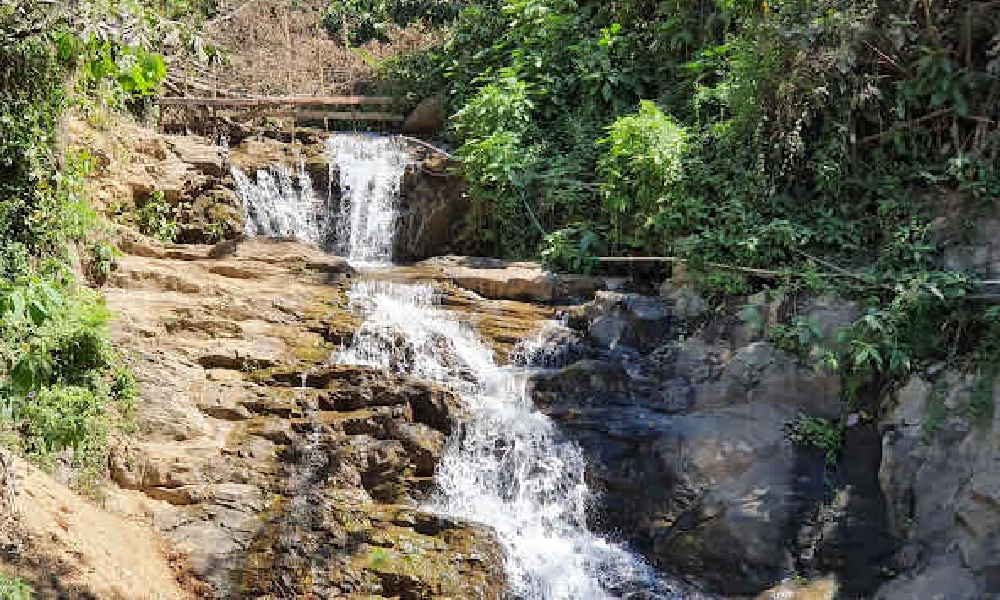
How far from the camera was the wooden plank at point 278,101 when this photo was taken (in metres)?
14.3

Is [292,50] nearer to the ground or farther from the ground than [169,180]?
farther from the ground

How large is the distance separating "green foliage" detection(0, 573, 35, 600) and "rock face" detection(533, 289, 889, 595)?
173 inches

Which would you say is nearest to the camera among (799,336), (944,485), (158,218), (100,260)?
(944,485)

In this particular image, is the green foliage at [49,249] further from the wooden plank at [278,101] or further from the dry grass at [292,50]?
the dry grass at [292,50]

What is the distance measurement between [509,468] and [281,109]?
962cm

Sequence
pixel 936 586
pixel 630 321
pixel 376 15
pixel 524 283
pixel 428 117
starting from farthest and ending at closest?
pixel 376 15 → pixel 428 117 → pixel 524 283 → pixel 630 321 → pixel 936 586

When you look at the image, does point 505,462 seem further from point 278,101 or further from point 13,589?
point 278,101

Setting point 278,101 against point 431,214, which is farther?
point 278,101

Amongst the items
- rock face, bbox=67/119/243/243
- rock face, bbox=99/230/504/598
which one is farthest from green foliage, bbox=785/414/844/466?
rock face, bbox=67/119/243/243

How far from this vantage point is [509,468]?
8.08m

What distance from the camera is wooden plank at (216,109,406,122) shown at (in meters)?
15.0

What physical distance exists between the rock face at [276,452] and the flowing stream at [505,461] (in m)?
0.25

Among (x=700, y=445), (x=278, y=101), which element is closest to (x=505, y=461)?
(x=700, y=445)

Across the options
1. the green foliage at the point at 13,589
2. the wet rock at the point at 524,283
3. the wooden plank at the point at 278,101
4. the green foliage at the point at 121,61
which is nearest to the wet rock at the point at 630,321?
the wet rock at the point at 524,283
